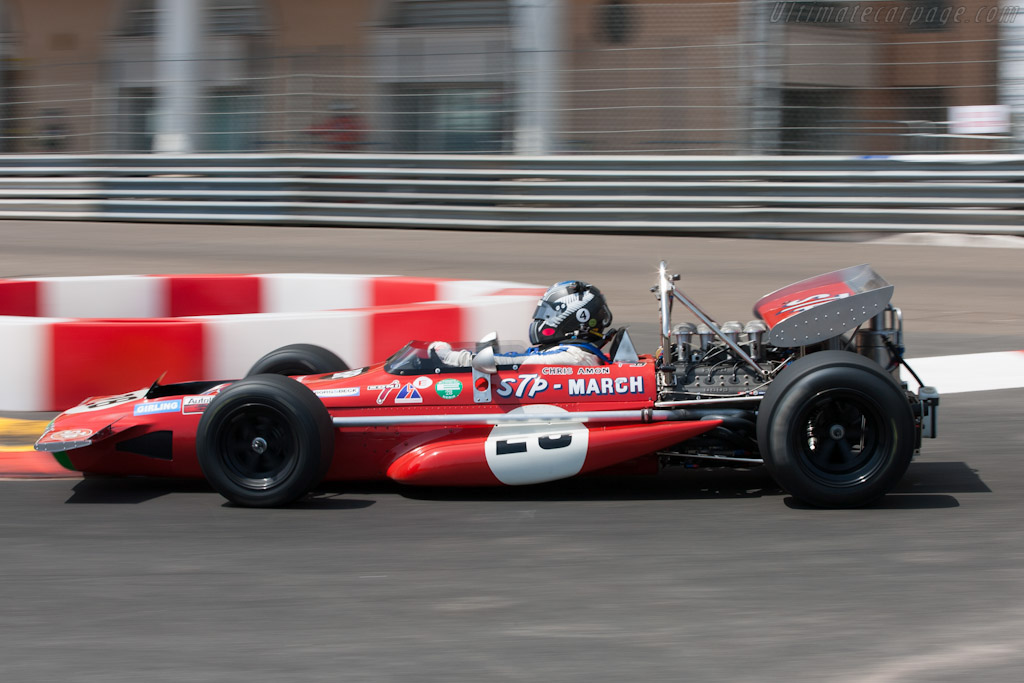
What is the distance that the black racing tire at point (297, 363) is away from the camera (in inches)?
226

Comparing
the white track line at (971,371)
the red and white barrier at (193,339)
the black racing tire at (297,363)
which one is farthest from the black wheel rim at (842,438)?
the red and white barrier at (193,339)

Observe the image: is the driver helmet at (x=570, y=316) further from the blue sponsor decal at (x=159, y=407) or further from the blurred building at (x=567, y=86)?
the blurred building at (x=567, y=86)

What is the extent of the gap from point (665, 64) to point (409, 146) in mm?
3328

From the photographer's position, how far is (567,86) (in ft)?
46.5

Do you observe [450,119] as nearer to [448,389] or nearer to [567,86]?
[567,86]

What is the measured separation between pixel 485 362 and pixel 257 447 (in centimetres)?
95

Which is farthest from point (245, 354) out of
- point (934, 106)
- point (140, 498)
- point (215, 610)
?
point (934, 106)

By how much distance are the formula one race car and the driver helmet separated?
0.15 meters

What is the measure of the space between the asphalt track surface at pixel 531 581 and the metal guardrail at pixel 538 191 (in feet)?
25.1

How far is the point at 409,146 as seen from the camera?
15.0 metres

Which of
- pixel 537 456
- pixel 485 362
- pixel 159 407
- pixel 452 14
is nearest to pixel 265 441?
pixel 159 407

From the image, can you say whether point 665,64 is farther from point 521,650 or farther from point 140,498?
point 521,650

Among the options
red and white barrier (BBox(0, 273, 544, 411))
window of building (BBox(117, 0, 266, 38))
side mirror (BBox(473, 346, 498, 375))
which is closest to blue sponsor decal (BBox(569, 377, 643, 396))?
side mirror (BBox(473, 346, 498, 375))

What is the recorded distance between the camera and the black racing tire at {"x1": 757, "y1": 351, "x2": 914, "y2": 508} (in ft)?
15.0
